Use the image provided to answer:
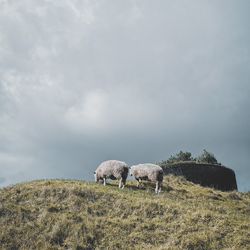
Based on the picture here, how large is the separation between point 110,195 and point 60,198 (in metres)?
3.76

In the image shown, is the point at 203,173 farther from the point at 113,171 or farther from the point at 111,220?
the point at 111,220

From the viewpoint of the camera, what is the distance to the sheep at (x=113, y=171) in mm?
41906

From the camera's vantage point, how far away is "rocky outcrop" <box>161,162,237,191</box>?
54188mm

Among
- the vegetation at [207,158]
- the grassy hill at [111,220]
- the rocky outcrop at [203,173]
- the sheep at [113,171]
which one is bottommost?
the grassy hill at [111,220]

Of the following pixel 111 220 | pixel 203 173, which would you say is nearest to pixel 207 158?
pixel 203 173

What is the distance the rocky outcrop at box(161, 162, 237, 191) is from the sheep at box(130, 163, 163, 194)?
10.9 meters

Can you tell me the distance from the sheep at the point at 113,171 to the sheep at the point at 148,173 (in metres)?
1.61

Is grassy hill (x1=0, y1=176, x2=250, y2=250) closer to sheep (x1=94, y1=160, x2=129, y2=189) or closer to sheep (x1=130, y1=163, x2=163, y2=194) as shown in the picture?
sheep (x1=130, y1=163, x2=163, y2=194)

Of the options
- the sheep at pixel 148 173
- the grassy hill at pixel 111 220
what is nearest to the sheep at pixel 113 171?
the sheep at pixel 148 173

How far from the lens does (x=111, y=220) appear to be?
30859 mm

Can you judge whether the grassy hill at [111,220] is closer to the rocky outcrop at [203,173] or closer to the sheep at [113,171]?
the sheep at [113,171]

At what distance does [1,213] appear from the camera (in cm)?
3186

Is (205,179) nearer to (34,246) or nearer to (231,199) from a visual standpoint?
(231,199)

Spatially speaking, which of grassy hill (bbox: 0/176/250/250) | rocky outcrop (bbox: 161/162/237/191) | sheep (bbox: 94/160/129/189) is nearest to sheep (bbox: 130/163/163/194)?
sheep (bbox: 94/160/129/189)
